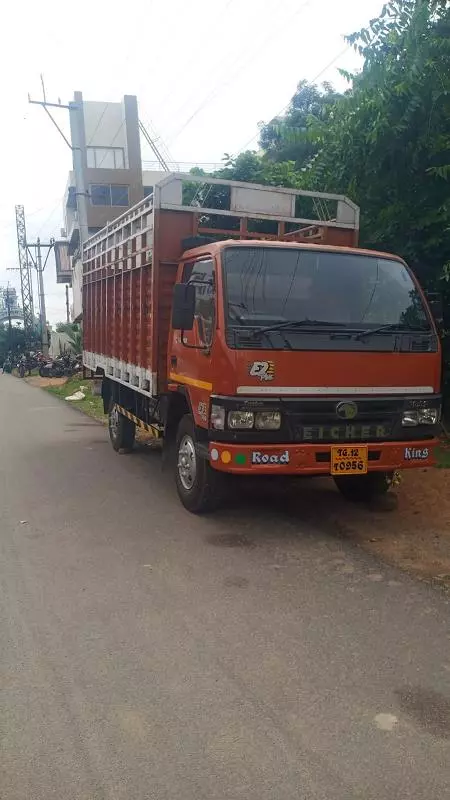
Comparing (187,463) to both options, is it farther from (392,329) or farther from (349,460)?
(392,329)

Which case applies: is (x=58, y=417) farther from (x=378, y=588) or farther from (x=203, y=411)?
(x=378, y=588)

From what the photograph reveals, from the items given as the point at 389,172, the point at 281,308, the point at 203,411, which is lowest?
the point at 203,411

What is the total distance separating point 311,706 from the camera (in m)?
2.95

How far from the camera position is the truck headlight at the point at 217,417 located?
499 centimetres

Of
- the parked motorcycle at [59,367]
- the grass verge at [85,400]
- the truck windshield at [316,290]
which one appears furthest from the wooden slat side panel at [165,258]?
the parked motorcycle at [59,367]

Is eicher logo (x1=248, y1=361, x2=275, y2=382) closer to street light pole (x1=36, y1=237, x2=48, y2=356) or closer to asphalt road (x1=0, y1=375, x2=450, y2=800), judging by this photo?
asphalt road (x1=0, y1=375, x2=450, y2=800)

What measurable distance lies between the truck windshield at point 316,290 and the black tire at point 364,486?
1473mm

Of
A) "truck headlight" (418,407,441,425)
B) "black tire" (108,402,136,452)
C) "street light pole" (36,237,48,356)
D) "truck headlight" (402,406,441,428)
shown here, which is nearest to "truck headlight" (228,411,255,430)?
"truck headlight" (402,406,441,428)

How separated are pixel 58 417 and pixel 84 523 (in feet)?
32.9

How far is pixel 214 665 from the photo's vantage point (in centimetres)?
333

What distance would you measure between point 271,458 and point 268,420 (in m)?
0.29

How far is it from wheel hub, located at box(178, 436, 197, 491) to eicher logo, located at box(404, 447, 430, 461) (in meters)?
1.79

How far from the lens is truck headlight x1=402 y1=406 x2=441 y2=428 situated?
17.5ft

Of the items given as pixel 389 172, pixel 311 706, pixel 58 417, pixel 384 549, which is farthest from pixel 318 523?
pixel 58 417
